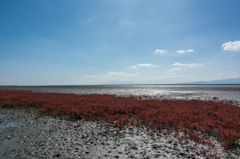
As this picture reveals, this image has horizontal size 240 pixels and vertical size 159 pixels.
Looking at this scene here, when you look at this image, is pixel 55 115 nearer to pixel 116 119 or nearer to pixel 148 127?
pixel 116 119

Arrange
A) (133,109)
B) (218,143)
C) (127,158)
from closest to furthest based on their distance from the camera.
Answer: (127,158)
(218,143)
(133,109)

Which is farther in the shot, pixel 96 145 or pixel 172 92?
pixel 172 92

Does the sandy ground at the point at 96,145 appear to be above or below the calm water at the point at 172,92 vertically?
above

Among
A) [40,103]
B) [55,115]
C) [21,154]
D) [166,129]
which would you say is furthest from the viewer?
[40,103]

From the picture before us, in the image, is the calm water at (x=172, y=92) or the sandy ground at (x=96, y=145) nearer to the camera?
the sandy ground at (x=96, y=145)

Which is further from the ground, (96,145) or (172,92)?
(96,145)

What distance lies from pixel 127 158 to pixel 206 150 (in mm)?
3647

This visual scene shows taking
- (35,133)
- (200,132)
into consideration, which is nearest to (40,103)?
(35,133)

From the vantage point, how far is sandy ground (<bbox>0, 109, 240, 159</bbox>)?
18.5 ft

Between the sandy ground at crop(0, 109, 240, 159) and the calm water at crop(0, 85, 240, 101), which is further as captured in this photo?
the calm water at crop(0, 85, 240, 101)

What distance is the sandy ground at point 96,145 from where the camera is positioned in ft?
18.5

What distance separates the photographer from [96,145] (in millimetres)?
6598

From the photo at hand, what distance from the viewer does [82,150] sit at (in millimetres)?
6043

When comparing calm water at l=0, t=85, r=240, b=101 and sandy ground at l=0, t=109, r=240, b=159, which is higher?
sandy ground at l=0, t=109, r=240, b=159
